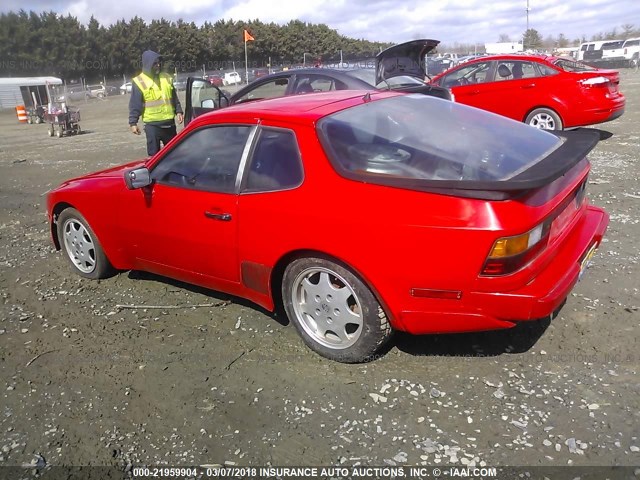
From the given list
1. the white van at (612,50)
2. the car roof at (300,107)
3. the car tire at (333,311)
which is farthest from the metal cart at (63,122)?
the white van at (612,50)

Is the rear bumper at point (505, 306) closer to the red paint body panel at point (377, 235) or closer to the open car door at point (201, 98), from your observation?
A: the red paint body panel at point (377, 235)

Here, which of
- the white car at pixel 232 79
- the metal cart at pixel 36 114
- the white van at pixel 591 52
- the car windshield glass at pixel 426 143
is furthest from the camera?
the white car at pixel 232 79

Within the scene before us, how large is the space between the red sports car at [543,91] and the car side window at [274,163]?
7252mm

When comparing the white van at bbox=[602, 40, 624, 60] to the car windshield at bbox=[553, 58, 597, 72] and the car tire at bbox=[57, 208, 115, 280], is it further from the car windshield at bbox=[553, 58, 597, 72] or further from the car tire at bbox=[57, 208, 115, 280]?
the car tire at bbox=[57, 208, 115, 280]

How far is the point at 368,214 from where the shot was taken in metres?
2.54

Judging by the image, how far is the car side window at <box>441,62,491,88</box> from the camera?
960 cm

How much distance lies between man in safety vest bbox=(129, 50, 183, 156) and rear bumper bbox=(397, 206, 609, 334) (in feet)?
18.0

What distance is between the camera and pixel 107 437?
2508 mm

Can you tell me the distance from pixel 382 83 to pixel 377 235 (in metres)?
6.04

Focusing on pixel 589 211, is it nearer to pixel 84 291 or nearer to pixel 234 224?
pixel 234 224

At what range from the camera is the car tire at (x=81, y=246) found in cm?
417

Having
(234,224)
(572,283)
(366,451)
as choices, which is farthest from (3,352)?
(572,283)

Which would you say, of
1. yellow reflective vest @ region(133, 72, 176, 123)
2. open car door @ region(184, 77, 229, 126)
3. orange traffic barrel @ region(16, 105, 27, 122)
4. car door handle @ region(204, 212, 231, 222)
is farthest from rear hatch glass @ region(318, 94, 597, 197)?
orange traffic barrel @ region(16, 105, 27, 122)

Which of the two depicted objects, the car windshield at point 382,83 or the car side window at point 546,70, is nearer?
the car windshield at point 382,83
